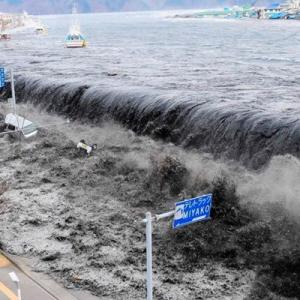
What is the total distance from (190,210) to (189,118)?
45.8ft

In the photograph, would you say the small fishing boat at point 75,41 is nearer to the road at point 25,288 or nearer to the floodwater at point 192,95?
the floodwater at point 192,95

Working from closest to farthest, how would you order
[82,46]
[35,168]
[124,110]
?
1. [35,168]
2. [124,110]
3. [82,46]

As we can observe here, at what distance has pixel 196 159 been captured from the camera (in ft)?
65.1

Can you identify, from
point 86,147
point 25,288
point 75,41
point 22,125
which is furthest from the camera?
point 75,41

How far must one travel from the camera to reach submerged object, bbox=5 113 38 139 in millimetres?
24484

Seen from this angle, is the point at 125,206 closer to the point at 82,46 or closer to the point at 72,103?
the point at 72,103

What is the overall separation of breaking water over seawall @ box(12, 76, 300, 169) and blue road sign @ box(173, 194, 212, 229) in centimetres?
996

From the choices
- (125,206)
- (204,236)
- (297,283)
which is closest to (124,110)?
(125,206)

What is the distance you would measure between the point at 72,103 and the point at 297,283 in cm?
1832

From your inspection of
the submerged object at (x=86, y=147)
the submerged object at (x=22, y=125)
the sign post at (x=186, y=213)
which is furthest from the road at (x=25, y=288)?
the submerged object at (x=22, y=125)

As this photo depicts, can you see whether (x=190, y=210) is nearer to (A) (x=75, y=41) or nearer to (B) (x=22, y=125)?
(B) (x=22, y=125)

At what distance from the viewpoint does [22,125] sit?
24.9m

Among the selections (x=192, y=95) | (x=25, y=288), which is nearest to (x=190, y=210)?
(x=25, y=288)

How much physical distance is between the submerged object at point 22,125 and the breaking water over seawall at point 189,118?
108 inches
